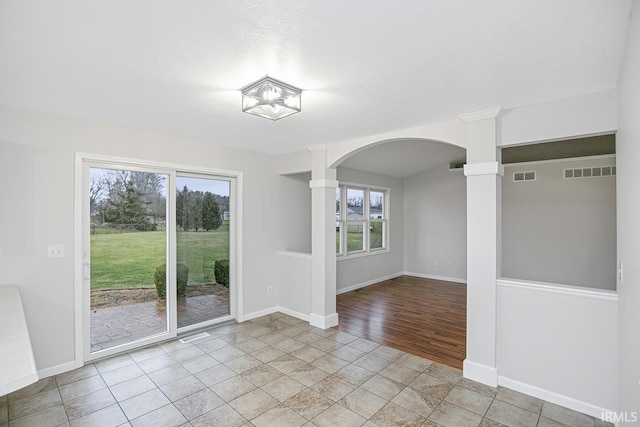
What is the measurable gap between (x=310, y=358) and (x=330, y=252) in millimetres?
1399

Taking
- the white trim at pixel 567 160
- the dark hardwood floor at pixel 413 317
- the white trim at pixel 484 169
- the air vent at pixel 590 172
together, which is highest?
the white trim at pixel 567 160

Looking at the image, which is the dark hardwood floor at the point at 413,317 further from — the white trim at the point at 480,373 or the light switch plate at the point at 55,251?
the light switch plate at the point at 55,251

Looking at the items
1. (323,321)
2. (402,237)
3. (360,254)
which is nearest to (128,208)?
(323,321)

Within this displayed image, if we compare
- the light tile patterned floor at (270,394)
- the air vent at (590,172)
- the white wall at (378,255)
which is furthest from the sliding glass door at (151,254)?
the air vent at (590,172)

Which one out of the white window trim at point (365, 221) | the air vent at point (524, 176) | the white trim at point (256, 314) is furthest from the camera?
the white window trim at point (365, 221)

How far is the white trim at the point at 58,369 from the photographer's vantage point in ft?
9.21

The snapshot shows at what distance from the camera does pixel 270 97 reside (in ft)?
7.38

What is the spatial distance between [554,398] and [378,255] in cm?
450

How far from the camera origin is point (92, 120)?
10.00 feet

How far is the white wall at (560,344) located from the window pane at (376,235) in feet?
13.7

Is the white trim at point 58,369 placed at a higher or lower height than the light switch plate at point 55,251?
lower

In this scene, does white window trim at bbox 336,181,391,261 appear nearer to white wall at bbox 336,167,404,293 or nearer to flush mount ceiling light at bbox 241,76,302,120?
white wall at bbox 336,167,404,293

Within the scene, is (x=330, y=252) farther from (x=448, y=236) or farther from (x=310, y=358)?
(x=448, y=236)

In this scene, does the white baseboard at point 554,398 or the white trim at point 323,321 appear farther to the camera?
the white trim at point 323,321
